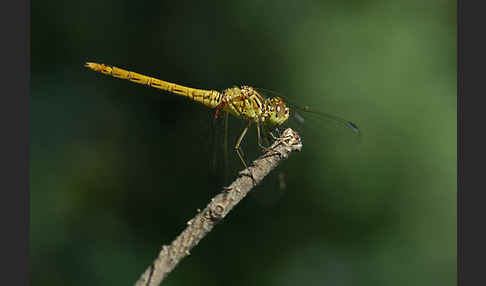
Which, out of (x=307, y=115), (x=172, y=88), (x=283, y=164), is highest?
(x=172, y=88)

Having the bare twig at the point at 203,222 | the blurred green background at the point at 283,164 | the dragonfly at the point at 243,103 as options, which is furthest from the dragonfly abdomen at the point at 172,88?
the bare twig at the point at 203,222

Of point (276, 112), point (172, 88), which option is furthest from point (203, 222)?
point (172, 88)

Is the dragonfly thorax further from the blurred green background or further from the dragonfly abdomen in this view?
the blurred green background

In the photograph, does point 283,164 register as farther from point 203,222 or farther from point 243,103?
point 203,222

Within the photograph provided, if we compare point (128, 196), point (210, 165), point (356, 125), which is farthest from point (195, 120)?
point (356, 125)

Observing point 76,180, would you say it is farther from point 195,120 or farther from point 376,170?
point 376,170

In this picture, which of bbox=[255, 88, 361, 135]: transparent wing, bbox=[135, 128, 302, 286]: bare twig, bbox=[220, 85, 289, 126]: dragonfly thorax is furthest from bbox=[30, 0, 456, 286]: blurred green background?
bbox=[135, 128, 302, 286]: bare twig
